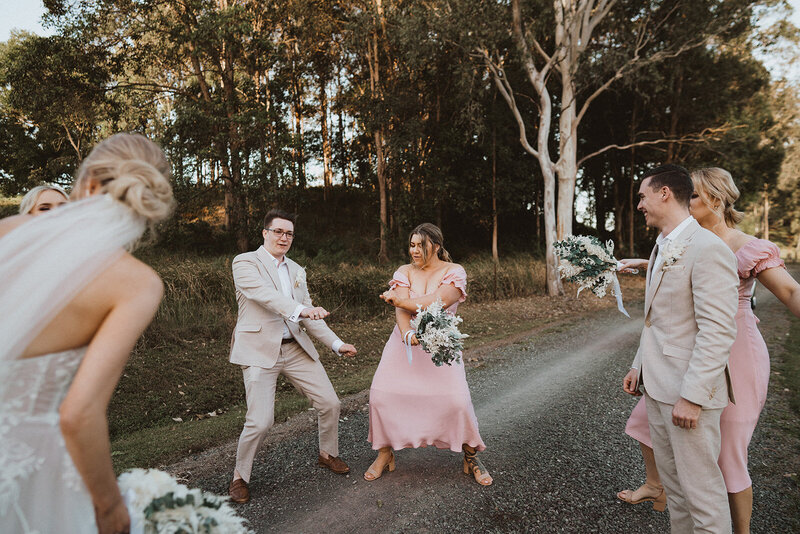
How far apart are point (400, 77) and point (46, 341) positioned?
78.0ft

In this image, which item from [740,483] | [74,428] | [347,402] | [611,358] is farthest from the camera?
[611,358]

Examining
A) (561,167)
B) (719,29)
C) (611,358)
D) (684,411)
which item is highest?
(719,29)

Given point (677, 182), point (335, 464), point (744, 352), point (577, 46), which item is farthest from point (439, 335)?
point (577, 46)

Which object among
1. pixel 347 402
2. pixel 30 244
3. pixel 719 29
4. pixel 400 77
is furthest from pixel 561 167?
pixel 30 244

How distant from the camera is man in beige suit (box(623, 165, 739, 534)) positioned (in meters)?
2.63

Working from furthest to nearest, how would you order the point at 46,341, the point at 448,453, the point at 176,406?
the point at 176,406 → the point at 448,453 → the point at 46,341

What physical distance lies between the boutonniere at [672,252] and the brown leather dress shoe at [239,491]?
382 cm

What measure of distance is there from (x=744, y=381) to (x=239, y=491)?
4.04 m

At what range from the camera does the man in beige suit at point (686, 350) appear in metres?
2.63

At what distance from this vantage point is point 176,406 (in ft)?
24.1

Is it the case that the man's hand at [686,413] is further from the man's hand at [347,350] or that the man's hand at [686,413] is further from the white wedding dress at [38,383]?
the white wedding dress at [38,383]

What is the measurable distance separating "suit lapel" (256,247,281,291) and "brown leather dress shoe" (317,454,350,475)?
5.88 ft

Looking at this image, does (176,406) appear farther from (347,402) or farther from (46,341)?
(46,341)

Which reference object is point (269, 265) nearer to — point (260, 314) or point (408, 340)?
point (260, 314)
